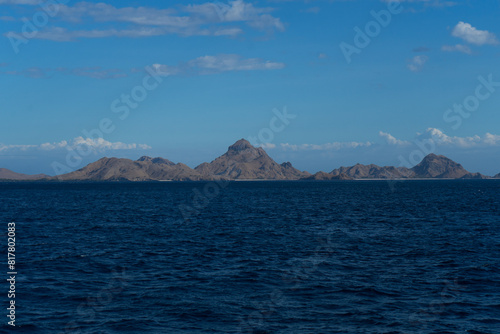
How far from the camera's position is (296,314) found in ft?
81.5

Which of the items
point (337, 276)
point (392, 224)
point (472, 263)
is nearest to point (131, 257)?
point (337, 276)

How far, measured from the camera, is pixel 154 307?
2581 centimetres

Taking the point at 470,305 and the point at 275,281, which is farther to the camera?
the point at 275,281

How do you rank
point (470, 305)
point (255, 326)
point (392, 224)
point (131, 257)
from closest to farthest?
point (255, 326)
point (470, 305)
point (131, 257)
point (392, 224)

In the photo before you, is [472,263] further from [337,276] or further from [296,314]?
[296,314]

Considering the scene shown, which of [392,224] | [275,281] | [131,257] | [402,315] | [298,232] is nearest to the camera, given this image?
[402,315]

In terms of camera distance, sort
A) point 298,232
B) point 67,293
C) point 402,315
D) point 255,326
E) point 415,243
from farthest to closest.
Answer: point 298,232 → point 415,243 → point 67,293 → point 402,315 → point 255,326

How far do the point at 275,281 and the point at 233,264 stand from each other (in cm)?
661

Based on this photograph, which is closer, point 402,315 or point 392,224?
point 402,315

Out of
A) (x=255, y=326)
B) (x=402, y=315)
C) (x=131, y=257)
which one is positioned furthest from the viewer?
(x=131, y=257)

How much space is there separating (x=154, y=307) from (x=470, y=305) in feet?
62.7

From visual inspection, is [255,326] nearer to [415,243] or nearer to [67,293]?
[67,293]

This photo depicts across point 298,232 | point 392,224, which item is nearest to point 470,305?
point 298,232

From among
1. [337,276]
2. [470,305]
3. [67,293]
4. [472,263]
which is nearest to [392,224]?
[472,263]
